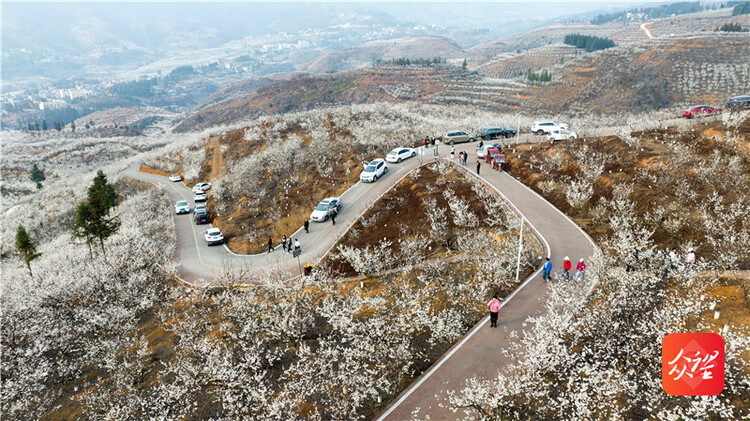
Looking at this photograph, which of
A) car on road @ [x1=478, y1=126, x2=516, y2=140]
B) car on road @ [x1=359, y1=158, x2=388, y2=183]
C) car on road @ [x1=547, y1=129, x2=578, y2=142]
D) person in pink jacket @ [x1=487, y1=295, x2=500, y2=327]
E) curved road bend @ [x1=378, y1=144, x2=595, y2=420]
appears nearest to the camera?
curved road bend @ [x1=378, y1=144, x2=595, y2=420]

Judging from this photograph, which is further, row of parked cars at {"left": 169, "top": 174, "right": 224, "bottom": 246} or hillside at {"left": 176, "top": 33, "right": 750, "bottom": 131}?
hillside at {"left": 176, "top": 33, "right": 750, "bottom": 131}

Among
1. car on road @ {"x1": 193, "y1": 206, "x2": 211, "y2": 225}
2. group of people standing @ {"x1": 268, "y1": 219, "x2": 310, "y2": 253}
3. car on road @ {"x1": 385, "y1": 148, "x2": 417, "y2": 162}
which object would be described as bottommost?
car on road @ {"x1": 193, "y1": 206, "x2": 211, "y2": 225}

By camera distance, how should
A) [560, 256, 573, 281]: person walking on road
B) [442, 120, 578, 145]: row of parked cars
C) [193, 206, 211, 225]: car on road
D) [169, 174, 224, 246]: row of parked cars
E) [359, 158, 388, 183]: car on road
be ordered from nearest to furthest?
[560, 256, 573, 281]: person walking on road → [169, 174, 224, 246]: row of parked cars → [359, 158, 388, 183]: car on road → [193, 206, 211, 225]: car on road → [442, 120, 578, 145]: row of parked cars

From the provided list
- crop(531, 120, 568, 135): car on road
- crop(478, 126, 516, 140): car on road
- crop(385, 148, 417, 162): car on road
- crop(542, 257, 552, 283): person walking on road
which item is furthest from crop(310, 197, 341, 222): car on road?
crop(531, 120, 568, 135): car on road

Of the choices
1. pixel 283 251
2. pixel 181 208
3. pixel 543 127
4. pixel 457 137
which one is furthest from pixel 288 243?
pixel 543 127

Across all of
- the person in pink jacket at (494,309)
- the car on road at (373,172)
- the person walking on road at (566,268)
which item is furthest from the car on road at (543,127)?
the person in pink jacket at (494,309)

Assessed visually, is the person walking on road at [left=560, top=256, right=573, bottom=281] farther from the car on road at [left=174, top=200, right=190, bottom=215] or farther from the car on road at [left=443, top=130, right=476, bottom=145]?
the car on road at [left=174, top=200, right=190, bottom=215]

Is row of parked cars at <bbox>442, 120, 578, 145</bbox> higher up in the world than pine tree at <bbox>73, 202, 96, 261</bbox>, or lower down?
higher up

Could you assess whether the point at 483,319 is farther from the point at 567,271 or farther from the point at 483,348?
the point at 567,271
